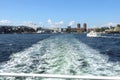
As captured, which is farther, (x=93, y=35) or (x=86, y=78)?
(x=93, y=35)

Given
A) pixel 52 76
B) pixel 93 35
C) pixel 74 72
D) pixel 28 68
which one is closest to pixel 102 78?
pixel 52 76

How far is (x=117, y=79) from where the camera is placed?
4172 mm

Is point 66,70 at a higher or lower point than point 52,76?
lower

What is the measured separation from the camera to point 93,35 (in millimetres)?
118250

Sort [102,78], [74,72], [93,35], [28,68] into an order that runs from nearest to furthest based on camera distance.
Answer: [102,78], [74,72], [28,68], [93,35]

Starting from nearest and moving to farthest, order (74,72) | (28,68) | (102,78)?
(102,78) → (74,72) → (28,68)

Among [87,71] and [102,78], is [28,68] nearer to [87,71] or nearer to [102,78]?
[87,71]

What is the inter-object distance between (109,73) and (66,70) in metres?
2.49

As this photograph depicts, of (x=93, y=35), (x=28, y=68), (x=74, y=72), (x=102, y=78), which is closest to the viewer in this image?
(x=102, y=78)

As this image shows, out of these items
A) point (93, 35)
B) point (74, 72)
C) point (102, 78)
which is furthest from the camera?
point (93, 35)

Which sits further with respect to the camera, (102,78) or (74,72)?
(74,72)

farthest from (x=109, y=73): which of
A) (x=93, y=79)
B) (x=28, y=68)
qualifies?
(x=93, y=79)

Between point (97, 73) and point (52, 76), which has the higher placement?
point (52, 76)

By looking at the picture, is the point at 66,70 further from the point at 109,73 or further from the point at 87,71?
the point at 109,73
